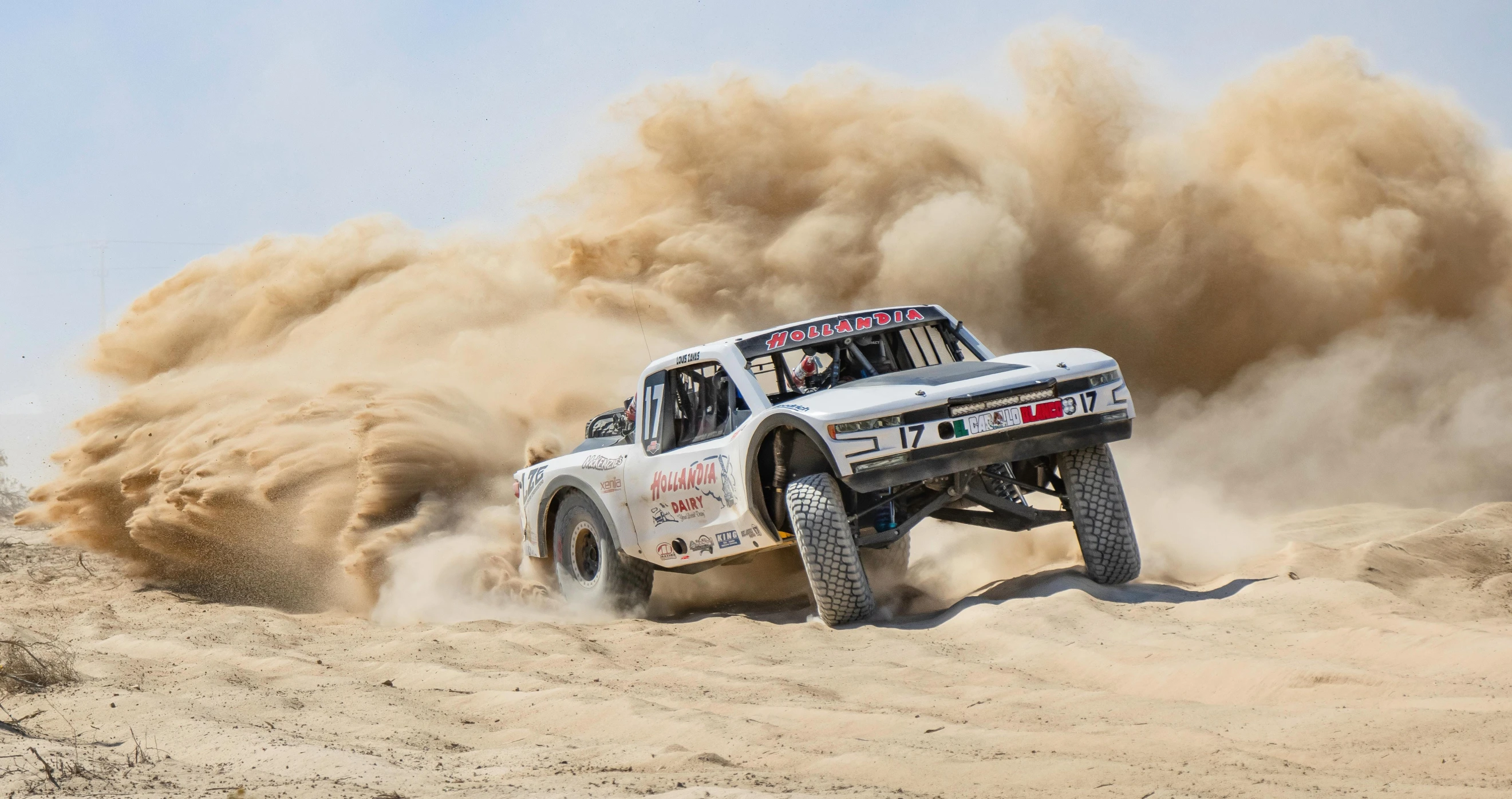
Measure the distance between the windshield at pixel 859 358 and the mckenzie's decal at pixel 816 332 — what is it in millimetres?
38

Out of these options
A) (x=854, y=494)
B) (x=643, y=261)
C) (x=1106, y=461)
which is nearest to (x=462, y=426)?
(x=643, y=261)

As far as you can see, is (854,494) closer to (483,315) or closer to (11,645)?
(11,645)

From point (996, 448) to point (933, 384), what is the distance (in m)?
0.49

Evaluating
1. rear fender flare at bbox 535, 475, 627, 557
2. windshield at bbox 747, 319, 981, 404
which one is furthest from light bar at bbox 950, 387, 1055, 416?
rear fender flare at bbox 535, 475, 627, 557

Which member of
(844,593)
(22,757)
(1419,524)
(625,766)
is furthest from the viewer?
(1419,524)

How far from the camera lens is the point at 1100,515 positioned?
7637mm

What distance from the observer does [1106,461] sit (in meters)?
7.75

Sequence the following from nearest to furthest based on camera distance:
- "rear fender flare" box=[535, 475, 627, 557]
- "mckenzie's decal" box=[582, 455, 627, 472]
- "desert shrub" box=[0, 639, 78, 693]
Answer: "desert shrub" box=[0, 639, 78, 693], "mckenzie's decal" box=[582, 455, 627, 472], "rear fender flare" box=[535, 475, 627, 557]

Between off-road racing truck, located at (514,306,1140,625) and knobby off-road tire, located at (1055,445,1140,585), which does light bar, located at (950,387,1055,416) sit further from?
knobby off-road tire, located at (1055,445,1140,585)

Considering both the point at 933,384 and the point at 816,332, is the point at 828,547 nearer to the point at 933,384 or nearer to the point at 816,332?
the point at 933,384

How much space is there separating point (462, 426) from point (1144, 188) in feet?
25.2

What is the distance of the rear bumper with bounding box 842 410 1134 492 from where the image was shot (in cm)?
726

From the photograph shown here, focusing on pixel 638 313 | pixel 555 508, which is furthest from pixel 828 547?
pixel 638 313

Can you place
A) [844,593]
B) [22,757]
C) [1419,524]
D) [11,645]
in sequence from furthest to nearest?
[1419,524] → [844,593] → [11,645] → [22,757]
